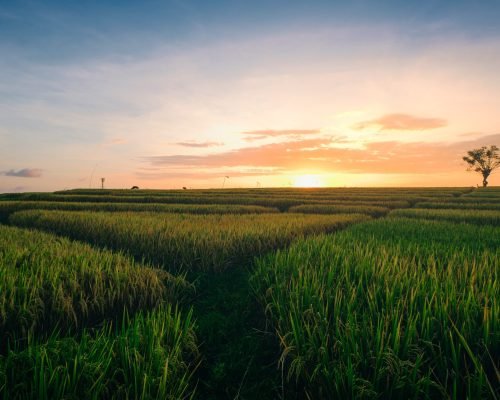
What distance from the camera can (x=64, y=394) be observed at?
2.07m

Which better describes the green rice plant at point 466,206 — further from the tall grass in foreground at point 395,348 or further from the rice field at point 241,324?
the tall grass in foreground at point 395,348

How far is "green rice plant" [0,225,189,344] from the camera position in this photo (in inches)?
134

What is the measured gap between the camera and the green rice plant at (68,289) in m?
3.40

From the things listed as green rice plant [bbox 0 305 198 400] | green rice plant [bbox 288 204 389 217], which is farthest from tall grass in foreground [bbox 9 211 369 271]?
green rice plant [bbox 288 204 389 217]

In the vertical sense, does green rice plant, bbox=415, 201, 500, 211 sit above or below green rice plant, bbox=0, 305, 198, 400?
above

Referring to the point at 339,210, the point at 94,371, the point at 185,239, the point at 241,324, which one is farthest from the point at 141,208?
the point at 94,371

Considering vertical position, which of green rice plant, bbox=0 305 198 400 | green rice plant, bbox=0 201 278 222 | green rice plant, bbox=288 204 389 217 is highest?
green rice plant, bbox=0 201 278 222

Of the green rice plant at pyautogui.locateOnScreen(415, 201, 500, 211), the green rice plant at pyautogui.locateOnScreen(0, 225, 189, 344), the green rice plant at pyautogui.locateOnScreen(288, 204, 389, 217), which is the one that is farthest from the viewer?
the green rice plant at pyautogui.locateOnScreen(415, 201, 500, 211)

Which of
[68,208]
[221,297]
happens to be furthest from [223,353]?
[68,208]

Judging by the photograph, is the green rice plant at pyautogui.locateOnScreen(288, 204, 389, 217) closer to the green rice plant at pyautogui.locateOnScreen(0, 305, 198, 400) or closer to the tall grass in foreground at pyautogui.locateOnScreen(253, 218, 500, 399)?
the tall grass in foreground at pyautogui.locateOnScreen(253, 218, 500, 399)

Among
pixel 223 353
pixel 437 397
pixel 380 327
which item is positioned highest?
pixel 380 327

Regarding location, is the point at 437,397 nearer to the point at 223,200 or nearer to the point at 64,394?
Answer: the point at 64,394

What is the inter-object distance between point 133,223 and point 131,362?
639 cm

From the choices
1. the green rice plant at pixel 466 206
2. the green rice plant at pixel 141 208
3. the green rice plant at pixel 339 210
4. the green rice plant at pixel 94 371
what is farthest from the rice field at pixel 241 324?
the green rice plant at pixel 466 206
